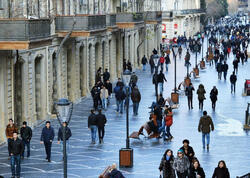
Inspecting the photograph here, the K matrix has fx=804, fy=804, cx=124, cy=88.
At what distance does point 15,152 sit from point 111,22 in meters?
29.4

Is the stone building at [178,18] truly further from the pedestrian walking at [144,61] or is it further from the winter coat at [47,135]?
the winter coat at [47,135]

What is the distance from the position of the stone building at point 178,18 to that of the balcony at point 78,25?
55586mm

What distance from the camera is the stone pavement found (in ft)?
83.8

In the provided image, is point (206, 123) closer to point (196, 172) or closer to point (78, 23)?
point (196, 172)

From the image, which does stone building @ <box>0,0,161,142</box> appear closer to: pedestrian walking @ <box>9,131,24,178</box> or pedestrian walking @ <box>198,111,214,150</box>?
pedestrian walking @ <box>9,131,24,178</box>

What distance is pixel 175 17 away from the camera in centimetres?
11100

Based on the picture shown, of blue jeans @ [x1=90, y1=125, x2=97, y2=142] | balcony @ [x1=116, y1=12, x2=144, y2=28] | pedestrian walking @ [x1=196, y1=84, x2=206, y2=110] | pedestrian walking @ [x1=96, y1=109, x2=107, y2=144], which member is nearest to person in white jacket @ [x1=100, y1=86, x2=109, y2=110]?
pedestrian walking @ [x1=196, y1=84, x2=206, y2=110]

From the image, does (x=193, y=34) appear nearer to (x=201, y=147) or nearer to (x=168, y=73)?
(x=168, y=73)

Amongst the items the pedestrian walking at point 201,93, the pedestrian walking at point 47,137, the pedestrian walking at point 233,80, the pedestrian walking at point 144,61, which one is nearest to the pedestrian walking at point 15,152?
the pedestrian walking at point 47,137

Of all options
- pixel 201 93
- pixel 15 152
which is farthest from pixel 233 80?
pixel 15 152

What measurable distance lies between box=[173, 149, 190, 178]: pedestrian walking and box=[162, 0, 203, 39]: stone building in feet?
249

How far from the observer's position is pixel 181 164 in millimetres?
21734

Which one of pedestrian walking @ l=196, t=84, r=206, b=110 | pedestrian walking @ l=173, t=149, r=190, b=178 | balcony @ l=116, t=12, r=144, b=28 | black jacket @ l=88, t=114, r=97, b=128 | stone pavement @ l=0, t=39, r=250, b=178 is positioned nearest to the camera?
pedestrian walking @ l=173, t=149, r=190, b=178

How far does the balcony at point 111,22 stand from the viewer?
51375 millimetres
